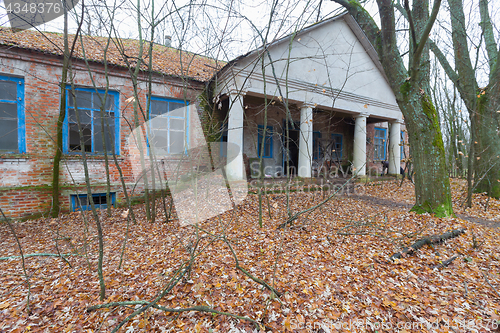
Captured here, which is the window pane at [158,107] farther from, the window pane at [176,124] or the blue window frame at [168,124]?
the window pane at [176,124]

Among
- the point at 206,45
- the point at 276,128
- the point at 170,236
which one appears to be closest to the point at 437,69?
the point at 276,128

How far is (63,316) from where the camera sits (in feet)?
7.75

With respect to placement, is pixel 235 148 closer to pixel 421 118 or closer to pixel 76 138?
pixel 76 138

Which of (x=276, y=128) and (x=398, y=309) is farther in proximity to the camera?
(x=276, y=128)

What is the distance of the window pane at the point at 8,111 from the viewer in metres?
5.67

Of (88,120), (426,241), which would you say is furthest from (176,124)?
(426,241)

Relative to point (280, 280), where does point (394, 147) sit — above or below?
above

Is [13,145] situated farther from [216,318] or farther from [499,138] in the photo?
[499,138]

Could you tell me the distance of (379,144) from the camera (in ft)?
46.2

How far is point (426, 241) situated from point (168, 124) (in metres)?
7.39

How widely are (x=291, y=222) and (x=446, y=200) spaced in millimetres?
3448

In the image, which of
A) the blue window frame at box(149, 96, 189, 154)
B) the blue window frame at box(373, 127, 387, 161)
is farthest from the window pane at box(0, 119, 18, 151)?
the blue window frame at box(373, 127, 387, 161)

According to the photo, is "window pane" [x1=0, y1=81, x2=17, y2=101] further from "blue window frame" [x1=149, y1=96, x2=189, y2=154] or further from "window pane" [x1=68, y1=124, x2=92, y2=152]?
"blue window frame" [x1=149, y1=96, x2=189, y2=154]
